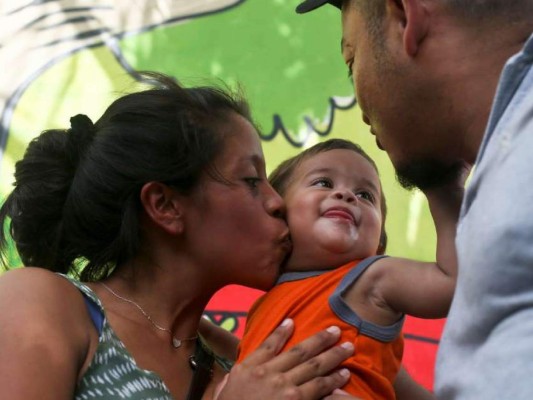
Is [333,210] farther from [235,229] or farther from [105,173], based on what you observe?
[105,173]

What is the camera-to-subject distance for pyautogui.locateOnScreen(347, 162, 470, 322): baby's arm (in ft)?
6.25

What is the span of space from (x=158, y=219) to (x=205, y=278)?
191 mm

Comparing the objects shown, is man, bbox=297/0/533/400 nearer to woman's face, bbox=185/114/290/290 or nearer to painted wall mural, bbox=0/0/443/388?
woman's face, bbox=185/114/290/290

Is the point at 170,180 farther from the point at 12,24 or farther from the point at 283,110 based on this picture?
the point at 12,24

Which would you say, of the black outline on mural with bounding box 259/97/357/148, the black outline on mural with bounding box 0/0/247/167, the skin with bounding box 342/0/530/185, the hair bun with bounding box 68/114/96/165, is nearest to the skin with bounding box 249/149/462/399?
the skin with bounding box 342/0/530/185

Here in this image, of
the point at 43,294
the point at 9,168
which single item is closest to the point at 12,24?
the point at 9,168

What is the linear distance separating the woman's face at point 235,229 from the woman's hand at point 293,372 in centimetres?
25

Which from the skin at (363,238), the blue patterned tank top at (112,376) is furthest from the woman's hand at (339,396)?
the blue patterned tank top at (112,376)

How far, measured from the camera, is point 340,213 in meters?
2.10

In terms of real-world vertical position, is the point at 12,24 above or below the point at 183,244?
above

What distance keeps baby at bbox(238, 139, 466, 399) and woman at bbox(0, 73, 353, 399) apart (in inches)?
2.1

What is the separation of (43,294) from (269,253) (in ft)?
1.90

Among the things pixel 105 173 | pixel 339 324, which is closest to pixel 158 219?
pixel 105 173

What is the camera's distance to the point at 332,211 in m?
2.10
